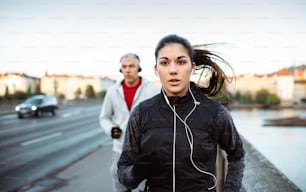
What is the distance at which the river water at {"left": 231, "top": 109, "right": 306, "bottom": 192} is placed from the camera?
2.62m

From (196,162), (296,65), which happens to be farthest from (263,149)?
(196,162)

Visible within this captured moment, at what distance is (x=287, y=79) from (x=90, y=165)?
4.55 meters

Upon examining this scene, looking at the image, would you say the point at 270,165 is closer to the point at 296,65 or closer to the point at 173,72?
the point at 296,65

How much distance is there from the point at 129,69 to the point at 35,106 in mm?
21139

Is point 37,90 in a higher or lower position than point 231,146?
lower

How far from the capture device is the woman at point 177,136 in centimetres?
171

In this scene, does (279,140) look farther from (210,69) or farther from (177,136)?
(177,136)

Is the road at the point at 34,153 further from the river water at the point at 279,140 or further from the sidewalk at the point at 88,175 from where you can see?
the river water at the point at 279,140

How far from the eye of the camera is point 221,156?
133 inches

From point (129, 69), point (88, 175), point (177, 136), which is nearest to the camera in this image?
point (177, 136)

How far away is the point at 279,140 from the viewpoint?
3.36 metres

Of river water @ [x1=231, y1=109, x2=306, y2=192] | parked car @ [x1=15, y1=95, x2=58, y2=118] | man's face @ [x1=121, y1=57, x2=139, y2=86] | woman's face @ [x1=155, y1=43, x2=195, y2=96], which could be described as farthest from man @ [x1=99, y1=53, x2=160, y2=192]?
parked car @ [x1=15, y1=95, x2=58, y2=118]

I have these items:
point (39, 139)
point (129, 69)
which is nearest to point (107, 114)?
point (129, 69)

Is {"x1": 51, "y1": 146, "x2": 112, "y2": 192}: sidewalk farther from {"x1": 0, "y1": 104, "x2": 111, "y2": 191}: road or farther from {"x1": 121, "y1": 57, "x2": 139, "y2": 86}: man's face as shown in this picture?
{"x1": 121, "y1": 57, "x2": 139, "y2": 86}: man's face
